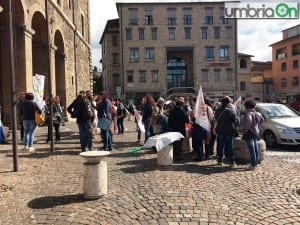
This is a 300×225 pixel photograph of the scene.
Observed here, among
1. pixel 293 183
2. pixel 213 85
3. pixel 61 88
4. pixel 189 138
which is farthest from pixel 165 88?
pixel 293 183

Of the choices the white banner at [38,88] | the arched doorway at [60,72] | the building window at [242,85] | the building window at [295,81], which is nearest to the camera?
the white banner at [38,88]

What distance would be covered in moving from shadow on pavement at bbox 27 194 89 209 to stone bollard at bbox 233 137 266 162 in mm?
4777

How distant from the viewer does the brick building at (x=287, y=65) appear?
2697 inches

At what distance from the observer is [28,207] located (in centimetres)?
607

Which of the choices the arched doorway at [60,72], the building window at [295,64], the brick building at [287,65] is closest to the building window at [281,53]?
the brick building at [287,65]

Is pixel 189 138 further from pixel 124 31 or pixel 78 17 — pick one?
pixel 124 31

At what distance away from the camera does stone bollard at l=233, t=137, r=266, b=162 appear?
383 inches

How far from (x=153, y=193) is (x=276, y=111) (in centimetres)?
846

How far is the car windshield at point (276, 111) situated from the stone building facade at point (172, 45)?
47.5 metres

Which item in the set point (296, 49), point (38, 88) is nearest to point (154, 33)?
point (296, 49)

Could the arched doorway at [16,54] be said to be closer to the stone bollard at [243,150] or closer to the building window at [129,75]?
the stone bollard at [243,150]

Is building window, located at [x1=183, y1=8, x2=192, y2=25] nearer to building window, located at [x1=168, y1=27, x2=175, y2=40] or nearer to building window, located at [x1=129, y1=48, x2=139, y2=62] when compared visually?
building window, located at [x1=168, y1=27, x2=175, y2=40]

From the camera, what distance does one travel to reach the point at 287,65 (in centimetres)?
7119

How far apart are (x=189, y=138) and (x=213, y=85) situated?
52490mm
